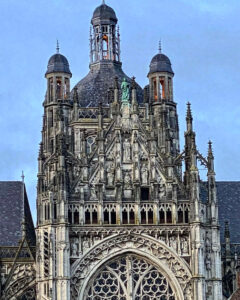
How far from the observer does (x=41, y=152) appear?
7800 centimetres

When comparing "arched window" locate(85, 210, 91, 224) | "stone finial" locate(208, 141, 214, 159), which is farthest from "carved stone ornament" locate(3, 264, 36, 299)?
"stone finial" locate(208, 141, 214, 159)

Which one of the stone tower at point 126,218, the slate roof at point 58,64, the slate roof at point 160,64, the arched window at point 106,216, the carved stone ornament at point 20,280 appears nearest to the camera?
the stone tower at point 126,218

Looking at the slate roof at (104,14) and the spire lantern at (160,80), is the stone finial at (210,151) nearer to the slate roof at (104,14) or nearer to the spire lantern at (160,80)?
the spire lantern at (160,80)

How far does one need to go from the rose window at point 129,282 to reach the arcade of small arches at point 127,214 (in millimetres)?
2275

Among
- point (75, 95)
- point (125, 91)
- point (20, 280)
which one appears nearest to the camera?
point (20, 280)

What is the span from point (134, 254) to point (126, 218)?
2171 mm

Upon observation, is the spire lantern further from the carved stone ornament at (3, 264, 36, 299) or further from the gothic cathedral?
the carved stone ornament at (3, 264, 36, 299)

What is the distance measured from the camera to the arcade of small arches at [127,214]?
7500 cm

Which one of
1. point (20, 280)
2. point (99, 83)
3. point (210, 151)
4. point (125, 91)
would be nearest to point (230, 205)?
point (210, 151)

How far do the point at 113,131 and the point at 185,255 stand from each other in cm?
875

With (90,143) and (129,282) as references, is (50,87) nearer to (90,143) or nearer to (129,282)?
(90,143)

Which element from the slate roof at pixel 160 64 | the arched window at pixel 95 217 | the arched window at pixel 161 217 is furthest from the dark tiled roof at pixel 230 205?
the arched window at pixel 95 217

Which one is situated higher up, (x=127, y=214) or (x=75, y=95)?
(x=75, y=95)

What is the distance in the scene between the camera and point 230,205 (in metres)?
83.1
